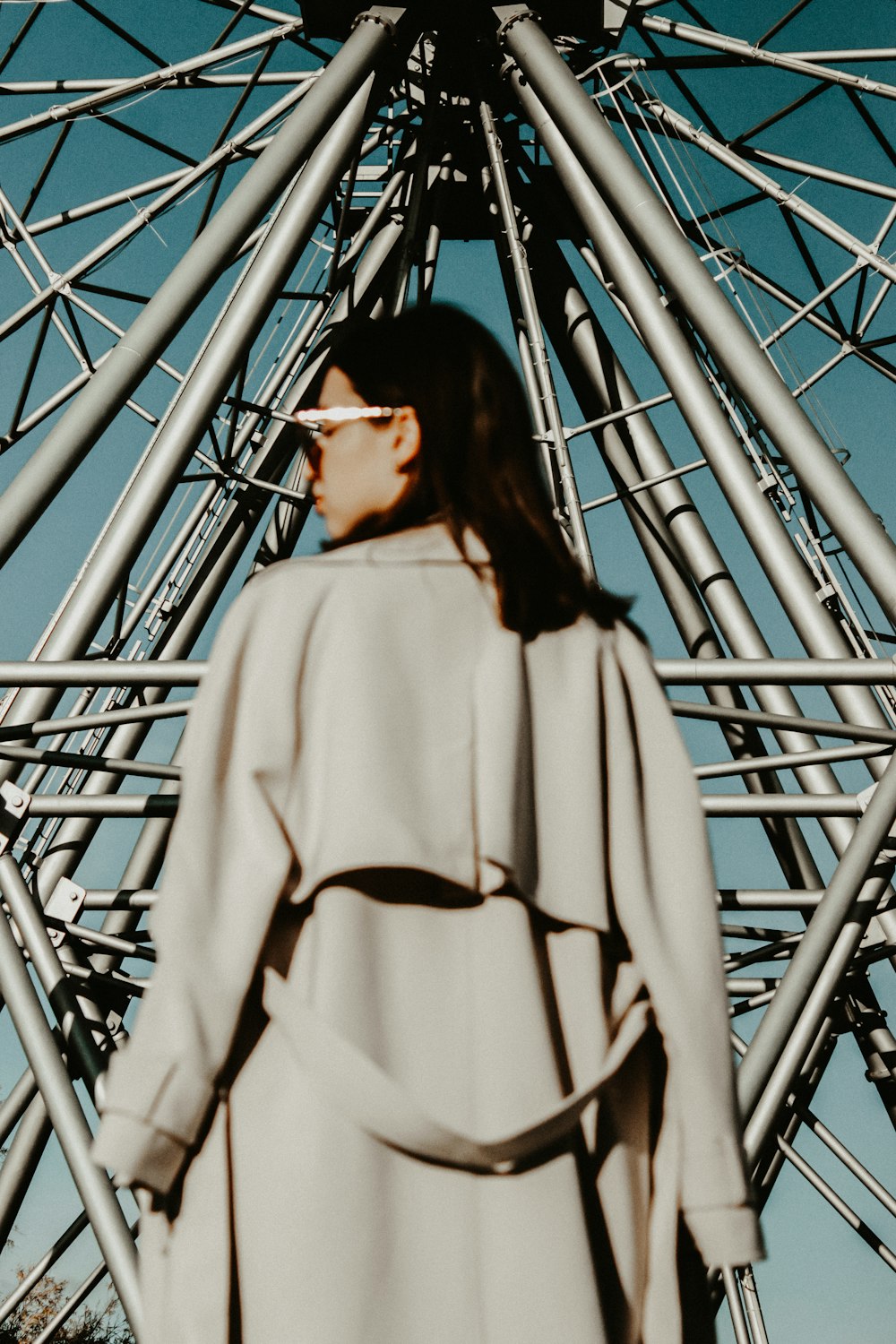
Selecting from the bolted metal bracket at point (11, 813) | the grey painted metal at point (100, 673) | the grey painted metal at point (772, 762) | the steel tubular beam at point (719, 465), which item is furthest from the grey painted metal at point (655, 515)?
the bolted metal bracket at point (11, 813)

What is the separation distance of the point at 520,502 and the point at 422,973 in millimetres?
798

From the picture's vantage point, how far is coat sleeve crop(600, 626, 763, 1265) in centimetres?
166

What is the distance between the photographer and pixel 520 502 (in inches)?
79.7

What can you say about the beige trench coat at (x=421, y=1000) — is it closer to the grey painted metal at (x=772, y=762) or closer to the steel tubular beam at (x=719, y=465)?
the grey painted metal at (x=772, y=762)

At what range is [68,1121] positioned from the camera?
3.64 metres

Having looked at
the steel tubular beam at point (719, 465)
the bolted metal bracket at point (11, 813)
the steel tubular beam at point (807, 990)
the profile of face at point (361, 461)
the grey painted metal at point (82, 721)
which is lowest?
the profile of face at point (361, 461)

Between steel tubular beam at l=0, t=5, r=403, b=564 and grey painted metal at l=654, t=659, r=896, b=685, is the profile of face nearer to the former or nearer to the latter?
grey painted metal at l=654, t=659, r=896, b=685

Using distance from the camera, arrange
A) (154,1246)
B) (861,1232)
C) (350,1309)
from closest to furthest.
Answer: (350,1309), (154,1246), (861,1232)

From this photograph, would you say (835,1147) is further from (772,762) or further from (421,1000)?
(421,1000)

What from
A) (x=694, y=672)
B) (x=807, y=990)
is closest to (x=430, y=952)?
(x=807, y=990)

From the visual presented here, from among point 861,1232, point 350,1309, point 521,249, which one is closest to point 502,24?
point 521,249

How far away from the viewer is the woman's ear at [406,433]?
204cm

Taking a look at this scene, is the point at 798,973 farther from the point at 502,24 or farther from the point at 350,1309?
the point at 502,24

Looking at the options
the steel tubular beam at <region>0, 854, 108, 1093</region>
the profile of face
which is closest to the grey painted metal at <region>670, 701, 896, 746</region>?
the steel tubular beam at <region>0, 854, 108, 1093</region>
